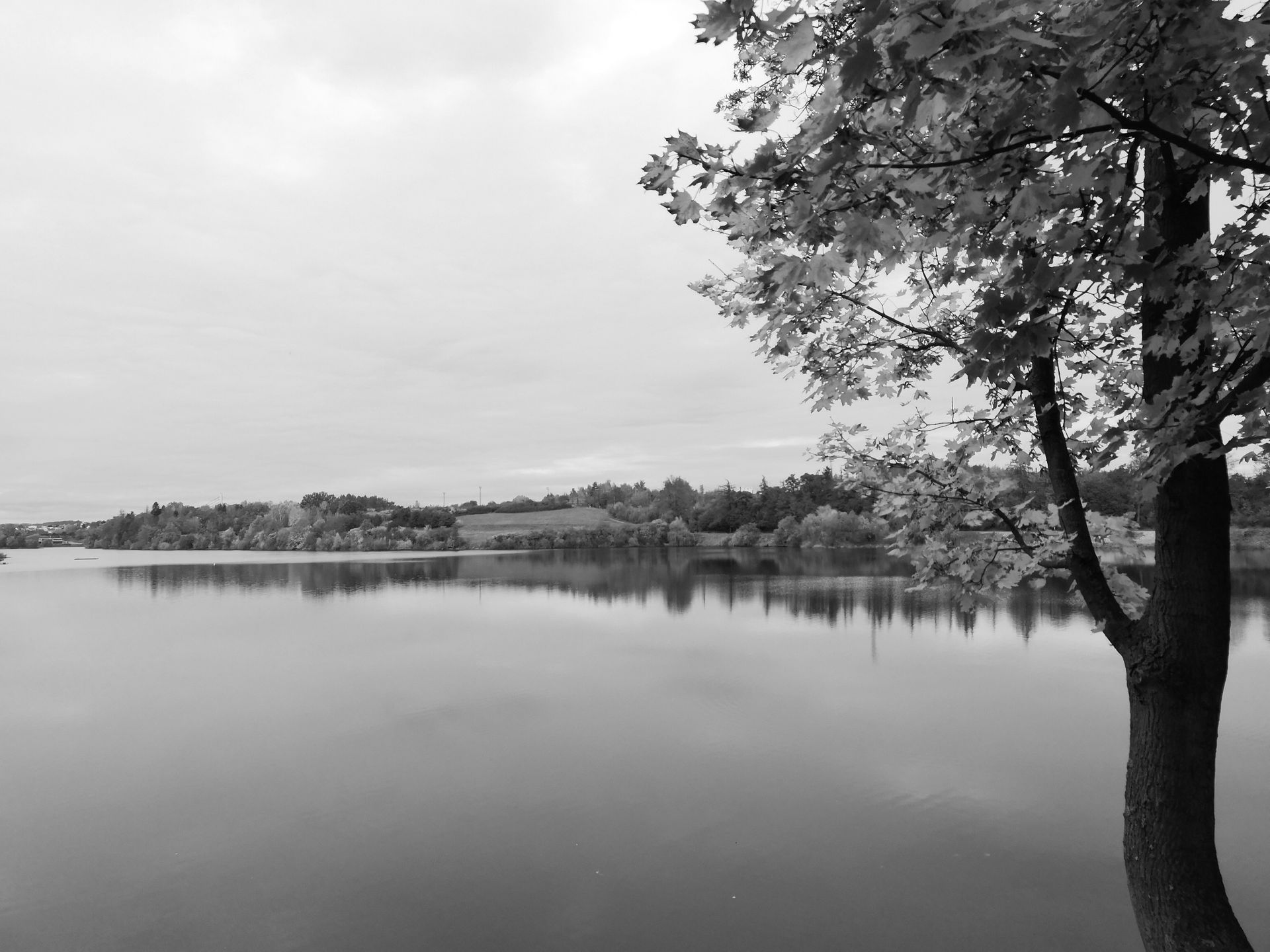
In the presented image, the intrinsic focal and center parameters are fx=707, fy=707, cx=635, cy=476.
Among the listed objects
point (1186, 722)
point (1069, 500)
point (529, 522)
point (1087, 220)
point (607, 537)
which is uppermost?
point (1087, 220)

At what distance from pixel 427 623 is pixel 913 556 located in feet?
72.0

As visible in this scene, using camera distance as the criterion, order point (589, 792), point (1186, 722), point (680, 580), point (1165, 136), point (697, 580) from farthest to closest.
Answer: point (680, 580) → point (697, 580) → point (589, 792) → point (1186, 722) → point (1165, 136)

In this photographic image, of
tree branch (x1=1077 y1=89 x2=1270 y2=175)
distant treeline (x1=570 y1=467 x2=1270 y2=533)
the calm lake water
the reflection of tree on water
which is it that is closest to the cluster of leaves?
tree branch (x1=1077 y1=89 x2=1270 y2=175)

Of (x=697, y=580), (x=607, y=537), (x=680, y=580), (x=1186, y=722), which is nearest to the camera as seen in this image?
(x=1186, y=722)

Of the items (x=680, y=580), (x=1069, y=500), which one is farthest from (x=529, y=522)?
(x=1069, y=500)

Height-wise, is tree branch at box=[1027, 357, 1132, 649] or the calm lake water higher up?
tree branch at box=[1027, 357, 1132, 649]

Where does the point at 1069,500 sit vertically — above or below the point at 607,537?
above

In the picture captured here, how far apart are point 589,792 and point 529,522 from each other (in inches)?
3503

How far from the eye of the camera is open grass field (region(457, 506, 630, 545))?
89.7 m

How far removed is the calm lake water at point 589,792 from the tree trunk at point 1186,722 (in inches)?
141

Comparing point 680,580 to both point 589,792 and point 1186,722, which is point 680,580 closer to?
point 589,792

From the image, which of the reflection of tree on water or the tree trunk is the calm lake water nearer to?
the tree trunk

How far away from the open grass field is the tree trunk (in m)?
84.4

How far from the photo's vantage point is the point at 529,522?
9675cm
